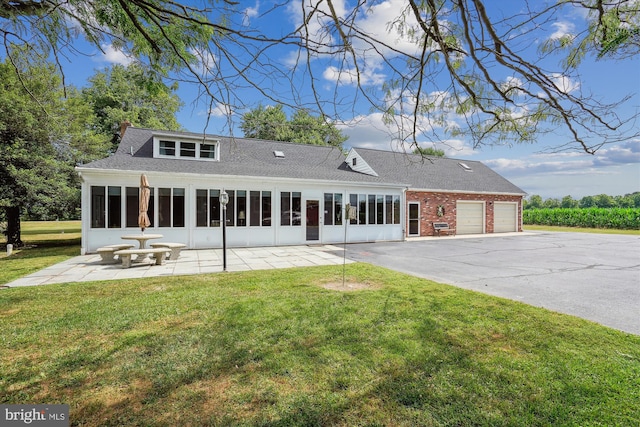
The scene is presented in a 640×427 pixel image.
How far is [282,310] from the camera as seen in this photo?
474 cm

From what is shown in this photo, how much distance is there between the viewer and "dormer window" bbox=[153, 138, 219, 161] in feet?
45.4

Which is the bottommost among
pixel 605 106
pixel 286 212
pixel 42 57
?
pixel 286 212

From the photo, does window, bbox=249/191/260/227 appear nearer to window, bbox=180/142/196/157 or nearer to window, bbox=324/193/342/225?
window, bbox=324/193/342/225

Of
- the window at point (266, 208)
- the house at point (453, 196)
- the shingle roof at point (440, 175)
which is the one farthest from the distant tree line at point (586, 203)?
the window at point (266, 208)

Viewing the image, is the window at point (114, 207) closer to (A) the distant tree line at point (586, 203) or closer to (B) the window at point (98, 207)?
(B) the window at point (98, 207)

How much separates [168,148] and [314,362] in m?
13.7

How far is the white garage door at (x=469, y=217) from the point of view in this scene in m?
20.1

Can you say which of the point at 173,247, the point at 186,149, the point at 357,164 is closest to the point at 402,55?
the point at 173,247

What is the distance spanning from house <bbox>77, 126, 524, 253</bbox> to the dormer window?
0.14 ft

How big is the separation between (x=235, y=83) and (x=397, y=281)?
17.4 feet

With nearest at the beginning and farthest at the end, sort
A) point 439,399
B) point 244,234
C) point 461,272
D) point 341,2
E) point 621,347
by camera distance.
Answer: point 439,399 < point 341,2 < point 621,347 < point 461,272 < point 244,234

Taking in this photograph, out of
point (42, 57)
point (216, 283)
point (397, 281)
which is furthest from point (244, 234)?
point (42, 57)

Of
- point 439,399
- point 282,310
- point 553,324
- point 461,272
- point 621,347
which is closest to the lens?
point 439,399

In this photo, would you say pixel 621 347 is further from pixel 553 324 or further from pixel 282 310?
pixel 282 310
